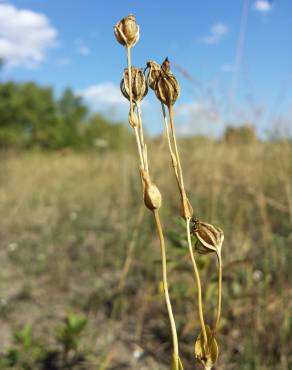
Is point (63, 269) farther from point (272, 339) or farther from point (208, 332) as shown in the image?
A: point (208, 332)

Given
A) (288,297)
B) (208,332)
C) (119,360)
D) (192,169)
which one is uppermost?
(192,169)

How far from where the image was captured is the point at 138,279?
71.4 inches

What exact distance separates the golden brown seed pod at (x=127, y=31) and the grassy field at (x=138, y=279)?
0.37 metres

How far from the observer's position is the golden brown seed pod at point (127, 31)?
1.22 ft

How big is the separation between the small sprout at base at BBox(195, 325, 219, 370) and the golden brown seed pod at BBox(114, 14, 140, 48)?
0.25 metres

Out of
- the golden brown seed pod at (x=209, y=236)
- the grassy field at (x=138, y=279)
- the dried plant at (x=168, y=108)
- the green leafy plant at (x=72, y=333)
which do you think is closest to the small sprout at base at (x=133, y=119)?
the dried plant at (x=168, y=108)

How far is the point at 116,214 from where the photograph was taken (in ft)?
9.18

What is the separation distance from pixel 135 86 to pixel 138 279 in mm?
1511

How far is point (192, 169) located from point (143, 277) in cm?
125

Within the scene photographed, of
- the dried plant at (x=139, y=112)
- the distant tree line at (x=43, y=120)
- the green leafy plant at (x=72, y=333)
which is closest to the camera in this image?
the dried plant at (x=139, y=112)

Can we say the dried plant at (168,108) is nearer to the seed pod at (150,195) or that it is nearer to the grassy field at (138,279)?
the seed pod at (150,195)

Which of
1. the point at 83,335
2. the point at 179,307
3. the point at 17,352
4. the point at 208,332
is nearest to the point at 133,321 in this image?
the point at 179,307

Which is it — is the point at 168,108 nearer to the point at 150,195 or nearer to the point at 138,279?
the point at 150,195

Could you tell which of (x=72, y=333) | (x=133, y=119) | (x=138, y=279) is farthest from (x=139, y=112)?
(x=138, y=279)
